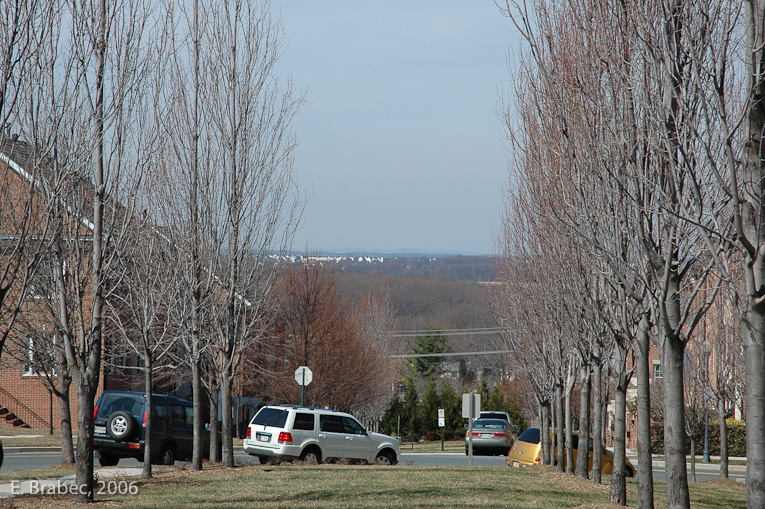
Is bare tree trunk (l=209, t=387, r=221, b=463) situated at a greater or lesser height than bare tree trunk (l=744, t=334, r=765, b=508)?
lesser

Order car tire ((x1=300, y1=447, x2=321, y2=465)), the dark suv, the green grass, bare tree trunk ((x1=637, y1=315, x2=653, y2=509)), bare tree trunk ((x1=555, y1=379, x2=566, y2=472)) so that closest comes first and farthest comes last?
bare tree trunk ((x1=637, y1=315, x2=653, y2=509)) < the dark suv < bare tree trunk ((x1=555, y1=379, x2=566, y2=472)) < car tire ((x1=300, y1=447, x2=321, y2=465)) < the green grass

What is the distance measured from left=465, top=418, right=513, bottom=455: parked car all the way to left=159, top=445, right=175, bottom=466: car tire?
2077cm

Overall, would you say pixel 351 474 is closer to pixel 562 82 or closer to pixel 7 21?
pixel 562 82

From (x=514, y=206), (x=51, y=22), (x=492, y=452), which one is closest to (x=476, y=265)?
(x=492, y=452)

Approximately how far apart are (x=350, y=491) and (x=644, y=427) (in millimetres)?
4598

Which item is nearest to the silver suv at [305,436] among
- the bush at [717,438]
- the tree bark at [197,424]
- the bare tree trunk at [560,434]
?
the tree bark at [197,424]

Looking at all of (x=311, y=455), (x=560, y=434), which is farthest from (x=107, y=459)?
(x=560, y=434)

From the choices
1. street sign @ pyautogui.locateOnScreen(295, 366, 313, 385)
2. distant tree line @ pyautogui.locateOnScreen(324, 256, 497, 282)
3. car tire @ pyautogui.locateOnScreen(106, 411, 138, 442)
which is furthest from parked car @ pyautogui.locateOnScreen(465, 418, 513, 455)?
distant tree line @ pyautogui.locateOnScreen(324, 256, 497, 282)

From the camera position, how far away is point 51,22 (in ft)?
27.6

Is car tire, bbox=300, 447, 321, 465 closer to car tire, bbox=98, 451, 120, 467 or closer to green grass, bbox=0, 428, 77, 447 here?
car tire, bbox=98, 451, 120, 467

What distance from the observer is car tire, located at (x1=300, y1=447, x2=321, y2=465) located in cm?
1993

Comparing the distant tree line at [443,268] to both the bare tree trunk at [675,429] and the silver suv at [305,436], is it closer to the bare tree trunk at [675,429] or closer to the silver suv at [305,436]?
the silver suv at [305,436]

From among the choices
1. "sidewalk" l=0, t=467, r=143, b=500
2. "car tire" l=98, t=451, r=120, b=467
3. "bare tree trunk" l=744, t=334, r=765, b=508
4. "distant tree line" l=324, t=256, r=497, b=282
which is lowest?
"car tire" l=98, t=451, r=120, b=467

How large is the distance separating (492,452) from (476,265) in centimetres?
14667
